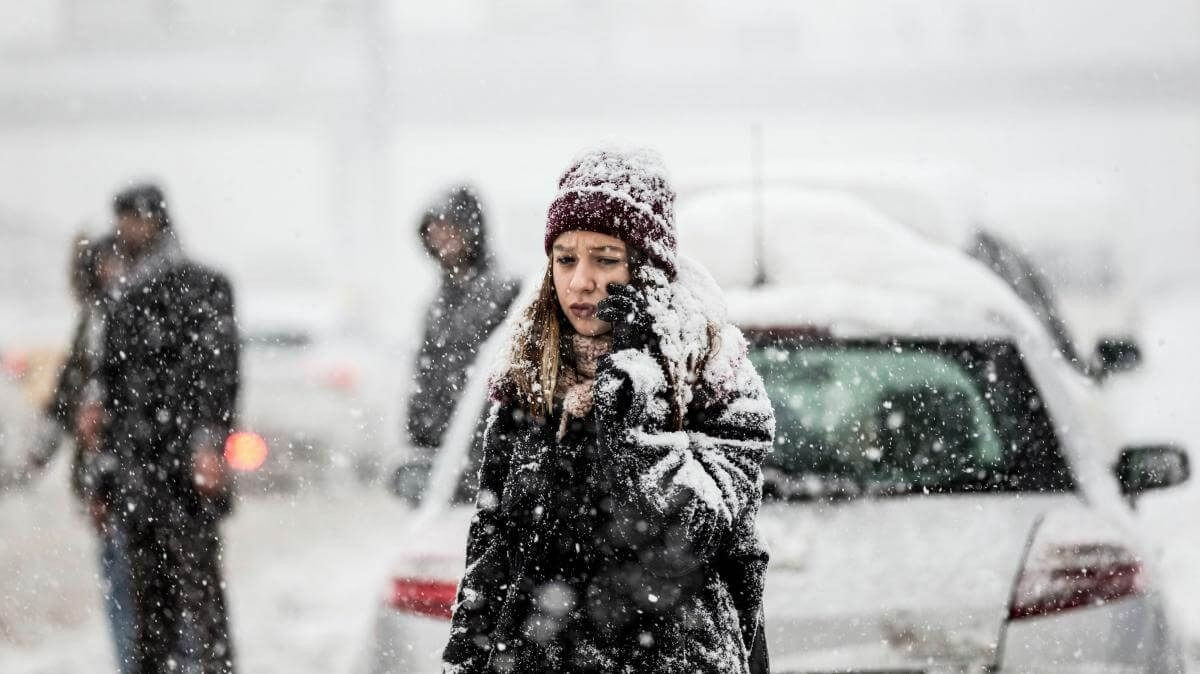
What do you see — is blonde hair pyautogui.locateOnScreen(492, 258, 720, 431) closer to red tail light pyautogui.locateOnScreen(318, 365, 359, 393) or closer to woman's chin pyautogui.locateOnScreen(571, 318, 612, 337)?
woman's chin pyautogui.locateOnScreen(571, 318, 612, 337)

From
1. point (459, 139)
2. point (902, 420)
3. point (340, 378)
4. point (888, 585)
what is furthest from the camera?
point (459, 139)

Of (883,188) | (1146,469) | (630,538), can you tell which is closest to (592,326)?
(630,538)

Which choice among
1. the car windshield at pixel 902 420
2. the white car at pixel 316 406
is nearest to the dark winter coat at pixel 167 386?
the car windshield at pixel 902 420

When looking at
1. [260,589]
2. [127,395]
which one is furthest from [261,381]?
[127,395]

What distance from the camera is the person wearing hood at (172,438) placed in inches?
158

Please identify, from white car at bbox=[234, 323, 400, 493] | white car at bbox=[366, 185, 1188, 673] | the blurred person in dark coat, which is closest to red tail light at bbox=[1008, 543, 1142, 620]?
white car at bbox=[366, 185, 1188, 673]

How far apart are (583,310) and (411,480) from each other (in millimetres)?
1282

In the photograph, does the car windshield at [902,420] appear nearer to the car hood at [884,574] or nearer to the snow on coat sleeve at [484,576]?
the car hood at [884,574]

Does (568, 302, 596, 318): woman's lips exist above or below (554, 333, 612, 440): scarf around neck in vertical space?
above

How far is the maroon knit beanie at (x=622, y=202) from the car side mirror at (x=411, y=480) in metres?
1.25

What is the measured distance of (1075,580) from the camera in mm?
2480

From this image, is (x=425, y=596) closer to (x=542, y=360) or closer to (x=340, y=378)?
(x=542, y=360)

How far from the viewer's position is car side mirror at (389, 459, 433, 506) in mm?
3035

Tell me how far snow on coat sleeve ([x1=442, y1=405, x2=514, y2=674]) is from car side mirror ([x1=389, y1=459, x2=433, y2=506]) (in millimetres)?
1036
